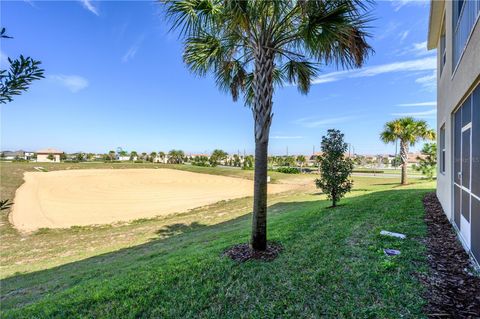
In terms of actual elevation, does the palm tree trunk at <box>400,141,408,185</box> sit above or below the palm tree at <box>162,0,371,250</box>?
below

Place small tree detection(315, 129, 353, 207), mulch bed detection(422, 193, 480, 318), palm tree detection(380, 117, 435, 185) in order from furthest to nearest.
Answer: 1. palm tree detection(380, 117, 435, 185)
2. small tree detection(315, 129, 353, 207)
3. mulch bed detection(422, 193, 480, 318)

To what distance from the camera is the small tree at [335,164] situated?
10.1 m

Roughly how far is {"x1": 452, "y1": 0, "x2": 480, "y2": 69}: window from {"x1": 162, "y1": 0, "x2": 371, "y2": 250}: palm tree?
1611mm

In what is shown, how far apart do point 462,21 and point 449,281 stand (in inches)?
200

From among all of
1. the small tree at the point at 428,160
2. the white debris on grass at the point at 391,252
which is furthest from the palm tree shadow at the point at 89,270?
the small tree at the point at 428,160

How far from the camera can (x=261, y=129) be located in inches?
198

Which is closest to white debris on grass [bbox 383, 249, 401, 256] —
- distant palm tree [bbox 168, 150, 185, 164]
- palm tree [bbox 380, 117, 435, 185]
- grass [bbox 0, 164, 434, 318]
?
grass [bbox 0, 164, 434, 318]

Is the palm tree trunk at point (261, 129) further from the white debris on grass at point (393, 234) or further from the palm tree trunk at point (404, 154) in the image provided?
the palm tree trunk at point (404, 154)

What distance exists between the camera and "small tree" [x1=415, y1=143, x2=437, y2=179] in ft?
54.5

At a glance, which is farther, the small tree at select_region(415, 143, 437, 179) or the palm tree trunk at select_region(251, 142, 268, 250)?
the small tree at select_region(415, 143, 437, 179)

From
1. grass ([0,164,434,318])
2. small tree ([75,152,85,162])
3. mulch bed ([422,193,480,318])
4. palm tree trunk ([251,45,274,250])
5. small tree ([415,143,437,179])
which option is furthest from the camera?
small tree ([75,152,85,162])

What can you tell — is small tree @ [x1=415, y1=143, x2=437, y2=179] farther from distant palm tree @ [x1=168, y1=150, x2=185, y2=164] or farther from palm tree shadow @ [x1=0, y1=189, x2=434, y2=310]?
distant palm tree @ [x1=168, y1=150, x2=185, y2=164]

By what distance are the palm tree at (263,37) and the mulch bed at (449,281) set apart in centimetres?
274

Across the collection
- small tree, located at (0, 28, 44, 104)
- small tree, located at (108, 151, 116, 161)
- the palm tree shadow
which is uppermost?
small tree, located at (108, 151, 116, 161)
